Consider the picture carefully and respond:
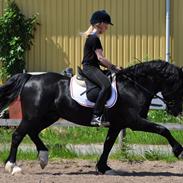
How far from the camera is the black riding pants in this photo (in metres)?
9.76

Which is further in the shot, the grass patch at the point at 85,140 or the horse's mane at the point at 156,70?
the grass patch at the point at 85,140

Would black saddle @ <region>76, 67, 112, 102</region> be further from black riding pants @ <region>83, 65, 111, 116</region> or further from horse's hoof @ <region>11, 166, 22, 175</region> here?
horse's hoof @ <region>11, 166, 22, 175</region>

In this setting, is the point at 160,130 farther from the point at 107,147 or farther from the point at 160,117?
the point at 160,117

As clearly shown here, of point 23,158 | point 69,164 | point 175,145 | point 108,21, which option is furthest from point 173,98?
point 23,158

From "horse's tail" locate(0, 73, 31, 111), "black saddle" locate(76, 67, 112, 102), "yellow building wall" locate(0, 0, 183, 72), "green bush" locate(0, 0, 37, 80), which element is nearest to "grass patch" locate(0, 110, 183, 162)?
"horse's tail" locate(0, 73, 31, 111)

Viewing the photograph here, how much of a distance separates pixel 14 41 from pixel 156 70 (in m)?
8.65

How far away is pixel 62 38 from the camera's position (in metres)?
18.0

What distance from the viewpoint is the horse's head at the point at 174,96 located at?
9867 millimetres

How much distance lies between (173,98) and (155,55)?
8.05 m

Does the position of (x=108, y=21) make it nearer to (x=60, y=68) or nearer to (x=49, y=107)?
(x=49, y=107)

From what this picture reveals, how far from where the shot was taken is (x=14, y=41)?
58.8 ft

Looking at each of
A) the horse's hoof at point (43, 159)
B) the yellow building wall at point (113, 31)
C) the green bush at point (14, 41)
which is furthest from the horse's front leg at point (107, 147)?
the green bush at point (14, 41)

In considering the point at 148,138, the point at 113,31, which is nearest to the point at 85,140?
the point at 148,138

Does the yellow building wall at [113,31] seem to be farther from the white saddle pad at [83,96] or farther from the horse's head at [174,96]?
the white saddle pad at [83,96]
